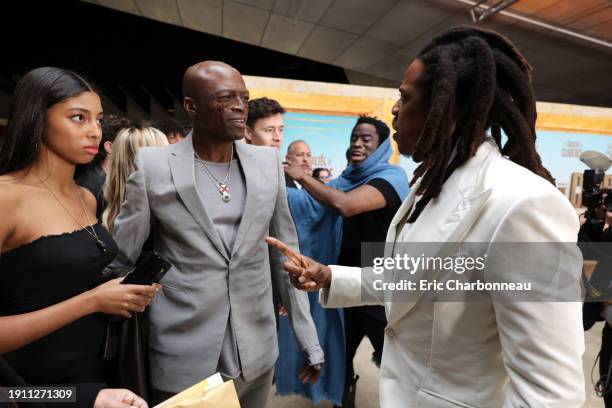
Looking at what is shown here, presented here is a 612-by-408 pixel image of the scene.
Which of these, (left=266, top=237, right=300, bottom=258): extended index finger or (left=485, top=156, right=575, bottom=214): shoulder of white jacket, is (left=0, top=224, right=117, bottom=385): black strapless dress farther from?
(left=485, top=156, right=575, bottom=214): shoulder of white jacket

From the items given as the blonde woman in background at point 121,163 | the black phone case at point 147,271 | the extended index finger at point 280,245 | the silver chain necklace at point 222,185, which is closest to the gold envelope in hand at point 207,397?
the black phone case at point 147,271

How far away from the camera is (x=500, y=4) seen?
22.4 ft

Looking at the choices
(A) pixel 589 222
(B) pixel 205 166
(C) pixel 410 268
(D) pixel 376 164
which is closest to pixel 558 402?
(C) pixel 410 268

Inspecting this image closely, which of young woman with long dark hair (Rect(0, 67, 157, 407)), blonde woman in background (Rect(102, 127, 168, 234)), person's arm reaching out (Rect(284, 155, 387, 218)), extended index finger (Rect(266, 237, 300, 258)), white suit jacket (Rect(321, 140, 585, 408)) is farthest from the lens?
person's arm reaching out (Rect(284, 155, 387, 218))

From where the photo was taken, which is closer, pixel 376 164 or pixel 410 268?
pixel 410 268

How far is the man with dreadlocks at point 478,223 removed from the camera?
2.45 ft

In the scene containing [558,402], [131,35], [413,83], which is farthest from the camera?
[131,35]

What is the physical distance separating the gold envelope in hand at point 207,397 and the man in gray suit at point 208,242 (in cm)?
40

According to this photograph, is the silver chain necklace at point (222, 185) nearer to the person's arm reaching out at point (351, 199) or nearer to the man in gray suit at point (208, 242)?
the man in gray suit at point (208, 242)

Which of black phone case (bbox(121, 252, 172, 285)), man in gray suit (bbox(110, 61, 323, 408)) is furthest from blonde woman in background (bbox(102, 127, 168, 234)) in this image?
black phone case (bbox(121, 252, 172, 285))

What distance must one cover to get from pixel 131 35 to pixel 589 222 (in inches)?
439

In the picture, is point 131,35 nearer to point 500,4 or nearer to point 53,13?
point 53,13

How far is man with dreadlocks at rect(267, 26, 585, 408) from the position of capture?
0.75 m

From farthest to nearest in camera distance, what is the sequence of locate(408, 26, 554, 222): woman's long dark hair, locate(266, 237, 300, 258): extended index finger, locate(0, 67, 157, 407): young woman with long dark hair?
locate(266, 237, 300, 258): extended index finger
locate(0, 67, 157, 407): young woman with long dark hair
locate(408, 26, 554, 222): woman's long dark hair
